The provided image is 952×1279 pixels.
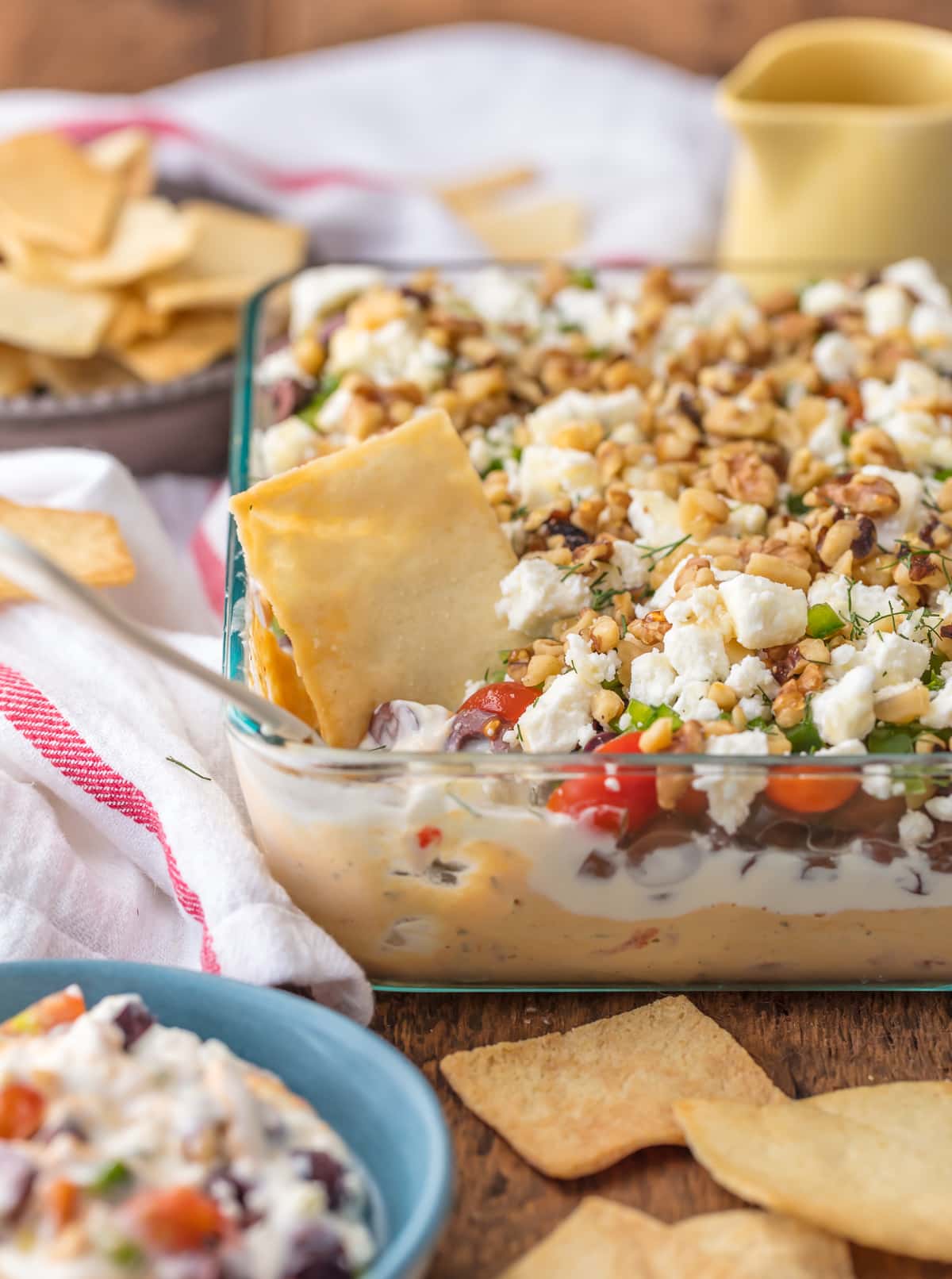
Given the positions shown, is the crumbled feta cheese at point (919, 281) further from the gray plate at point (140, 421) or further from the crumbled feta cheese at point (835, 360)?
the gray plate at point (140, 421)

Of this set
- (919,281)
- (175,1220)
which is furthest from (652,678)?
(919,281)

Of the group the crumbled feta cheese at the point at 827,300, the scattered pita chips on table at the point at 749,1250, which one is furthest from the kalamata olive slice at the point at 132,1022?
the crumbled feta cheese at the point at 827,300

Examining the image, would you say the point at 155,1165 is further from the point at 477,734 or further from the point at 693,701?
the point at 693,701

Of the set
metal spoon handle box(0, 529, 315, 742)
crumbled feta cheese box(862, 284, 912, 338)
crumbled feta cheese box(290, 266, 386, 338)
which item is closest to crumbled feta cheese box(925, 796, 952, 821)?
metal spoon handle box(0, 529, 315, 742)

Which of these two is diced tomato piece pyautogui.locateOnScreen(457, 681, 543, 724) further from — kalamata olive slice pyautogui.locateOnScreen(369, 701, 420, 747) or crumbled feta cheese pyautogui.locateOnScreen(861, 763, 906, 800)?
crumbled feta cheese pyautogui.locateOnScreen(861, 763, 906, 800)

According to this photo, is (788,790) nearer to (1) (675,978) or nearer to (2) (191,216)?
(1) (675,978)
